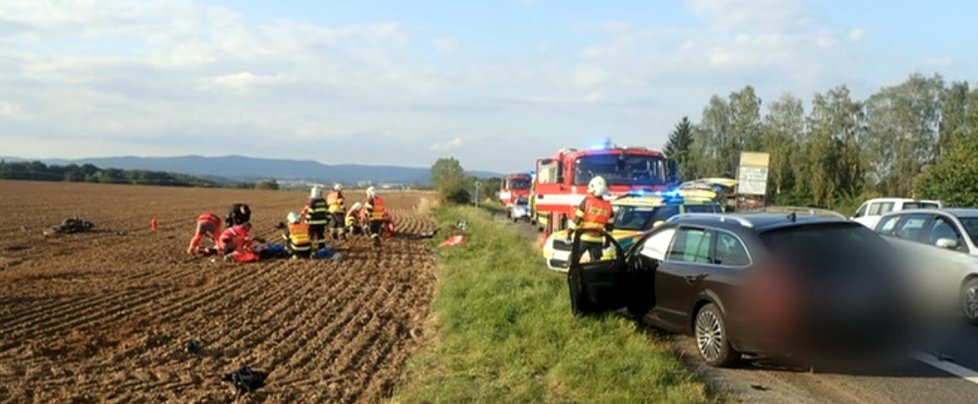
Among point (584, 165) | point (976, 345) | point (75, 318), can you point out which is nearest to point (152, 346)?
point (75, 318)

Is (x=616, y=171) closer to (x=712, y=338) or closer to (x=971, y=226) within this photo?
(x=971, y=226)

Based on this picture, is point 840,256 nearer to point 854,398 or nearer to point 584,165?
point 854,398

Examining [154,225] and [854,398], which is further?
[154,225]

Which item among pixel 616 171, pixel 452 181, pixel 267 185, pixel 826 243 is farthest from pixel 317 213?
pixel 267 185

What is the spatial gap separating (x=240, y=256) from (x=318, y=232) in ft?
8.05

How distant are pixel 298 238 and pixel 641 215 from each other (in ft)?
23.6

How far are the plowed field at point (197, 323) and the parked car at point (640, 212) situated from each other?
2.18 meters

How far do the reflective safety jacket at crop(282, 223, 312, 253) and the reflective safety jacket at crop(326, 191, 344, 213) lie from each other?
522cm

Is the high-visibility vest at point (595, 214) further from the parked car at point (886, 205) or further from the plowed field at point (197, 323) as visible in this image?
the parked car at point (886, 205)

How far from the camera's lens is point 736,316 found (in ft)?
22.8

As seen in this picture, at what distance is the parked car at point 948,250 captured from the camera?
32.1 ft

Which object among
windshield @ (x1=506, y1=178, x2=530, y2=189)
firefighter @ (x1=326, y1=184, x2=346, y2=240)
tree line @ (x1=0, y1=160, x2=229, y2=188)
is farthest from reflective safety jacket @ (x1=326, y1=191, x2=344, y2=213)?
tree line @ (x1=0, y1=160, x2=229, y2=188)

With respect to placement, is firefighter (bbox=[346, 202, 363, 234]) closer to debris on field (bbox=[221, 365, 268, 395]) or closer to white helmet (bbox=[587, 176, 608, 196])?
white helmet (bbox=[587, 176, 608, 196])

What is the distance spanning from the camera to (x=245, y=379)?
273 inches
